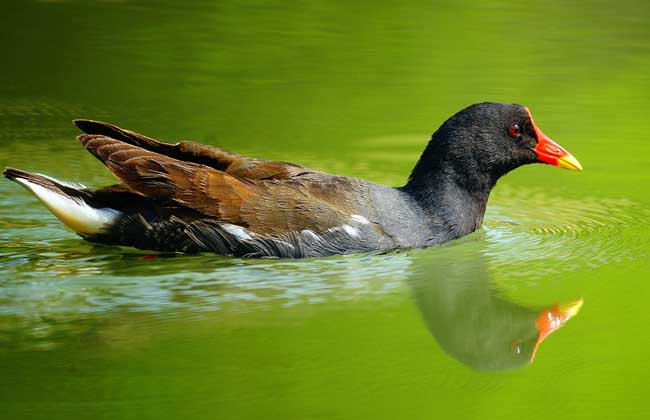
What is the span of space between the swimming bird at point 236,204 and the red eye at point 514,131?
0.25 meters

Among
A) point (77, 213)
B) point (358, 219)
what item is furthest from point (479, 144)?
point (77, 213)

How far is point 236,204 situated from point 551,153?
189cm

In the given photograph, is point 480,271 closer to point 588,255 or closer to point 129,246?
point 588,255

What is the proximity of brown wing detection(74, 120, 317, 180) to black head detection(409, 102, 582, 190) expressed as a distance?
743 millimetres

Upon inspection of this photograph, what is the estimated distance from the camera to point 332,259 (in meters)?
6.26

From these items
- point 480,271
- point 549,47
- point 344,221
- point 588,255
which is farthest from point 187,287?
point 549,47

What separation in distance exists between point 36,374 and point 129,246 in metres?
1.88

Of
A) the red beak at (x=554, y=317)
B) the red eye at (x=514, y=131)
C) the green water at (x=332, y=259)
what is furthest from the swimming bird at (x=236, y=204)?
the red beak at (x=554, y=317)

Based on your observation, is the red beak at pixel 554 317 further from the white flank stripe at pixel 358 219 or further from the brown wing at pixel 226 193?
the brown wing at pixel 226 193

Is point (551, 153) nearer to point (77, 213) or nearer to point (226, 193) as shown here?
point (226, 193)

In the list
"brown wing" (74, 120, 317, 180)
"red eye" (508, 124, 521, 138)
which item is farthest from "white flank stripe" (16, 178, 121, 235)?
"red eye" (508, 124, 521, 138)

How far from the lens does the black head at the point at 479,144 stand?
6.64m

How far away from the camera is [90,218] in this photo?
20.7 ft

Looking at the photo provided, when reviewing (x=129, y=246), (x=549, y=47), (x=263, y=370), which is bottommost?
(x=263, y=370)
